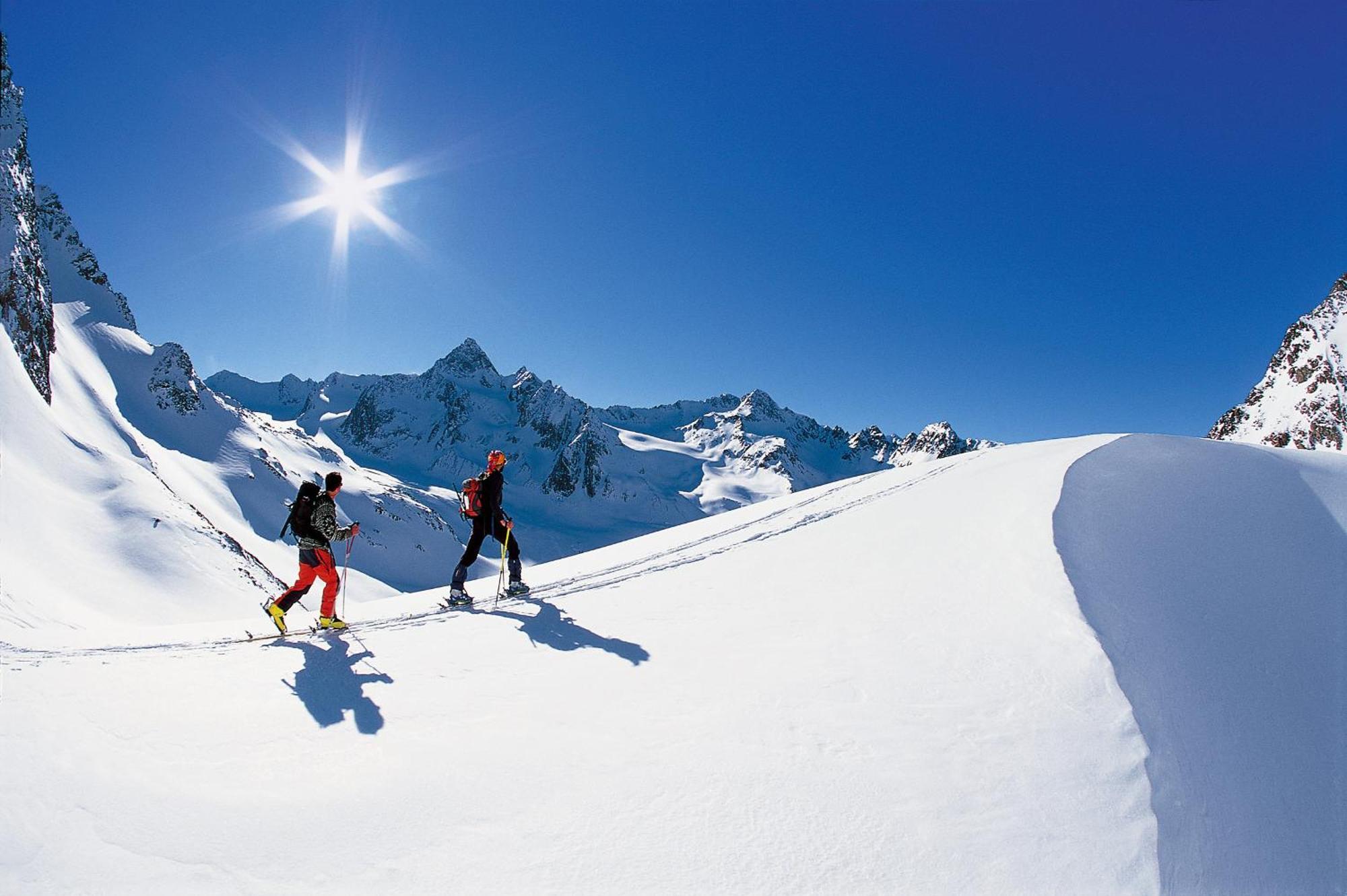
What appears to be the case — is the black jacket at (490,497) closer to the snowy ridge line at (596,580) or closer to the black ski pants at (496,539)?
the black ski pants at (496,539)

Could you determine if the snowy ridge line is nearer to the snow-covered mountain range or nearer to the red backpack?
the red backpack

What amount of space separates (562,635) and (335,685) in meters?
2.13

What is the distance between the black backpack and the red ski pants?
0.23 m

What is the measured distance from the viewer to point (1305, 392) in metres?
88.6

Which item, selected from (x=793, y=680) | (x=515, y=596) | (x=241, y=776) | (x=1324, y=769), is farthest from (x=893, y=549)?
(x=241, y=776)

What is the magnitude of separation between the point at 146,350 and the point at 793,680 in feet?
432

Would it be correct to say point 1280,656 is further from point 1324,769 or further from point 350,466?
point 350,466

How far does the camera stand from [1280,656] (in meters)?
4.24

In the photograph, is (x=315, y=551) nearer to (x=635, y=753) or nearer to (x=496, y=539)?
(x=496, y=539)

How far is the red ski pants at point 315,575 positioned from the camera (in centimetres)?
706

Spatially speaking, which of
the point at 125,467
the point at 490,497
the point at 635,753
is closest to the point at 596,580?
the point at 490,497

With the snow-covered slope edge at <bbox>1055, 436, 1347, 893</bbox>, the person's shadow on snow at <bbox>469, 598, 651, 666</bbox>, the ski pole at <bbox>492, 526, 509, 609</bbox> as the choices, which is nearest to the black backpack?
the person's shadow on snow at <bbox>469, 598, 651, 666</bbox>

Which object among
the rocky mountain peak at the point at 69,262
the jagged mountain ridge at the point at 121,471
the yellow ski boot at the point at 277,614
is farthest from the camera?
the rocky mountain peak at the point at 69,262

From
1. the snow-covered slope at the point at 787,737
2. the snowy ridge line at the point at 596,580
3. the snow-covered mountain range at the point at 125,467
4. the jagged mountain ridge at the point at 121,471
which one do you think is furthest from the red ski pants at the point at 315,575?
the snow-covered mountain range at the point at 125,467
